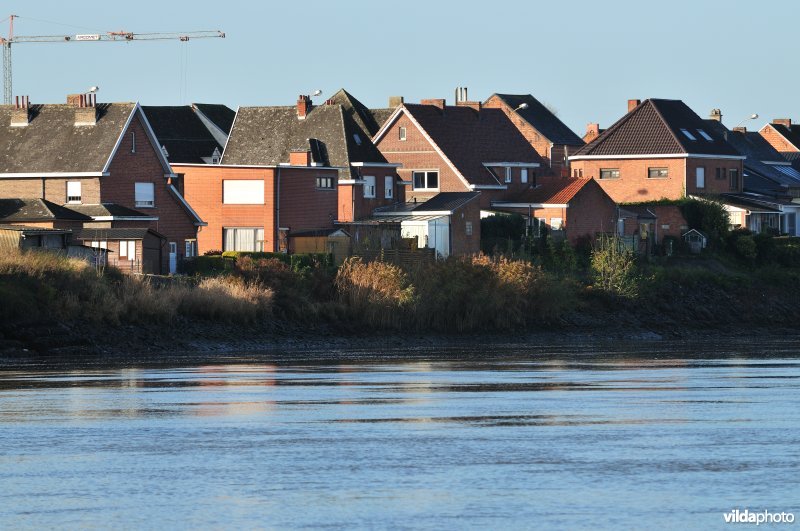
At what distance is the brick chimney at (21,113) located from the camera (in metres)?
80.9

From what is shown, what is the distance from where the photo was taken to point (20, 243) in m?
68.1

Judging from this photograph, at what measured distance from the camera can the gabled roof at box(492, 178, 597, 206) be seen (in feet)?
318

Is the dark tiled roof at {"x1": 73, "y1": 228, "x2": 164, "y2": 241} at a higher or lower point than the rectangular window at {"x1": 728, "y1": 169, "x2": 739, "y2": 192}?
lower

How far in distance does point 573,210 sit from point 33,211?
1445 inches

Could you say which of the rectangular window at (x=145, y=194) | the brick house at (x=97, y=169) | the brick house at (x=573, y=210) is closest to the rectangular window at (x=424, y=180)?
the brick house at (x=573, y=210)

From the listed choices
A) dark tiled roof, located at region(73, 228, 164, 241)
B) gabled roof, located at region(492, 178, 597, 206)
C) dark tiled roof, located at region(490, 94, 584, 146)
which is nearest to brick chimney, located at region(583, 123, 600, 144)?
dark tiled roof, located at region(490, 94, 584, 146)

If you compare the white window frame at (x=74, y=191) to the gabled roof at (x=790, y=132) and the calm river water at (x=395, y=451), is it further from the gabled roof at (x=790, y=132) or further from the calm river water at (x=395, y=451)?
the gabled roof at (x=790, y=132)

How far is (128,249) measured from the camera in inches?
2857

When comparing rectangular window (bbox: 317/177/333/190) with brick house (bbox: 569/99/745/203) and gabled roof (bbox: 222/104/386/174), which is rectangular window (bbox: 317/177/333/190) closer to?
gabled roof (bbox: 222/104/386/174)

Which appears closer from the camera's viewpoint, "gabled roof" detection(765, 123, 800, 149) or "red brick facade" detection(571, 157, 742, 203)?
"red brick facade" detection(571, 157, 742, 203)

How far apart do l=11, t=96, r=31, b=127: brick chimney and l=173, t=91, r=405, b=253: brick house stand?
933cm

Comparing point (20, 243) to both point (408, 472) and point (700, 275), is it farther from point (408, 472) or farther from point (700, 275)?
point (408, 472)

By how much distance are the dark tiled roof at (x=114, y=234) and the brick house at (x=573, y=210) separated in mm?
29934

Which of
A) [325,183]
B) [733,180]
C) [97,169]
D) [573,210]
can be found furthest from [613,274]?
[733,180]
